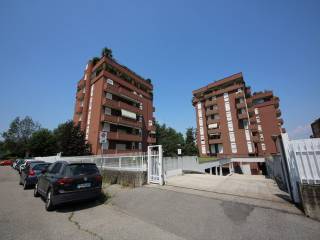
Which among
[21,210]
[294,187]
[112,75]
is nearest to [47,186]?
[21,210]

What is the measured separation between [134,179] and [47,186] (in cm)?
450

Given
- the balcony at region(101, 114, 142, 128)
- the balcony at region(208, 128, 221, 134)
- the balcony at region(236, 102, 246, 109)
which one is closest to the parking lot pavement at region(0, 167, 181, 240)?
the balcony at region(101, 114, 142, 128)

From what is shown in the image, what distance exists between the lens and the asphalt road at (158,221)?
12.4ft

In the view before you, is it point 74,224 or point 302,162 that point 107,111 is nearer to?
point 74,224

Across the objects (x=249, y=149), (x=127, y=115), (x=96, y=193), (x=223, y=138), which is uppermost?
(x=127, y=115)

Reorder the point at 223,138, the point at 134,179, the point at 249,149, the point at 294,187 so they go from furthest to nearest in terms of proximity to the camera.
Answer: the point at 223,138 → the point at 249,149 → the point at 134,179 → the point at 294,187

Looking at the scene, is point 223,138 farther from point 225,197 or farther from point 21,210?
point 21,210

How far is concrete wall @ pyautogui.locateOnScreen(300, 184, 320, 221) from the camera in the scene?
4152mm

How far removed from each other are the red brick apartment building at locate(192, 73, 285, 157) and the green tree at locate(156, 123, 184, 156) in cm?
1494

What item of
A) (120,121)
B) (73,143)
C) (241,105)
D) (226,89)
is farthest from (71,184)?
(226,89)

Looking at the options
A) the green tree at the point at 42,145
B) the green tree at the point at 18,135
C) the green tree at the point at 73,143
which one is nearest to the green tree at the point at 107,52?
the green tree at the point at 73,143

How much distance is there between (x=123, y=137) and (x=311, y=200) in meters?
26.1

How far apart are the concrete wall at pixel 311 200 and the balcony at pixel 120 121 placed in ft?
83.2

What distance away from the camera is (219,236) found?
3.64 m
